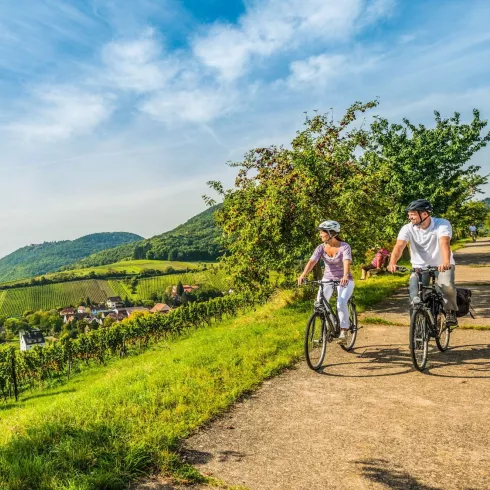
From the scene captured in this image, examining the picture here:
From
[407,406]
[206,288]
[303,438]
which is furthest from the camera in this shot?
[206,288]

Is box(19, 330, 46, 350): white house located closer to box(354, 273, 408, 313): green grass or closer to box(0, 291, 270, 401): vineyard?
box(0, 291, 270, 401): vineyard

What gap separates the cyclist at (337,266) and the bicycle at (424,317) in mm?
1082

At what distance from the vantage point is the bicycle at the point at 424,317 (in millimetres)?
6277

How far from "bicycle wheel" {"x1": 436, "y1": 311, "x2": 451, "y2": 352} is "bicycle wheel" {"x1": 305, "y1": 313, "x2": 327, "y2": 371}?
1932 mm

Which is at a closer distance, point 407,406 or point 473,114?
point 407,406

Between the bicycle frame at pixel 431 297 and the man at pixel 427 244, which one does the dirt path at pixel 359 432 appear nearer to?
the bicycle frame at pixel 431 297

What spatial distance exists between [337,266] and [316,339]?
4.53ft

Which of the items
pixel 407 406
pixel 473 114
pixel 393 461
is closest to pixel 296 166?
pixel 407 406

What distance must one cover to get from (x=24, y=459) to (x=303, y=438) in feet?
9.27

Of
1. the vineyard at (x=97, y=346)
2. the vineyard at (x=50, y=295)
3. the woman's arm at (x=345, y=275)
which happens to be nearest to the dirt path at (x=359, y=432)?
the woman's arm at (x=345, y=275)

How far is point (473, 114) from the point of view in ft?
60.7

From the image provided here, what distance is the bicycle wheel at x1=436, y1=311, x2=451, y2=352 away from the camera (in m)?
6.98

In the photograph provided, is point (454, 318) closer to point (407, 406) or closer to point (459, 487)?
point (407, 406)

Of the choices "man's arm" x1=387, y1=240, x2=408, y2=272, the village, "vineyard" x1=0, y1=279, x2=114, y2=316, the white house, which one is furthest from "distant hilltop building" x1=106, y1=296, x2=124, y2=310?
"man's arm" x1=387, y1=240, x2=408, y2=272
